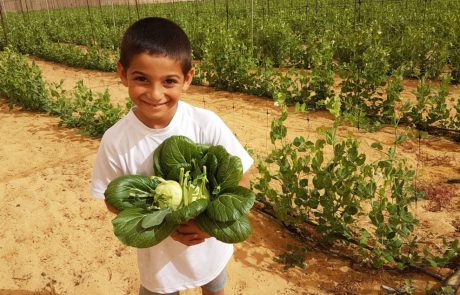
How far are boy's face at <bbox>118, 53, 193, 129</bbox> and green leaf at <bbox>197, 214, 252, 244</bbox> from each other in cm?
45

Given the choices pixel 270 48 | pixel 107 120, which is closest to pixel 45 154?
pixel 107 120

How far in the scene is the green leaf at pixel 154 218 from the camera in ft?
4.16

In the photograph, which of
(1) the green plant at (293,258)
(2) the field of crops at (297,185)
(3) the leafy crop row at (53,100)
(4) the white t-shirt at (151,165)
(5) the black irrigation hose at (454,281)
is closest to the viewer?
(4) the white t-shirt at (151,165)

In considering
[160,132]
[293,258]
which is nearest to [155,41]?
[160,132]

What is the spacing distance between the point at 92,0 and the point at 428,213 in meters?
60.0

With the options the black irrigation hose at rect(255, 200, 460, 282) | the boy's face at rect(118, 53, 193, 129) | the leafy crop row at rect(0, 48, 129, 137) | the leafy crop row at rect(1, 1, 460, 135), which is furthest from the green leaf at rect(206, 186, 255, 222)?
the leafy crop row at rect(0, 48, 129, 137)

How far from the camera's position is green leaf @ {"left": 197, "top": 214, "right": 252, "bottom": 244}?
1313 mm

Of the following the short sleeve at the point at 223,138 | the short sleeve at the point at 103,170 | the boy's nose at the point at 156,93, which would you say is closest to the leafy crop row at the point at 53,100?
the short sleeve at the point at 103,170

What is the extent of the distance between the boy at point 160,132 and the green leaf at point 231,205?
0.50ft

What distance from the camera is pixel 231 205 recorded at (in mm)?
1308

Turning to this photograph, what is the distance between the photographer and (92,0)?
5462 cm

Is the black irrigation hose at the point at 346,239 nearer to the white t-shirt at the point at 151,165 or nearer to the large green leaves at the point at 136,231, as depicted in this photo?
the white t-shirt at the point at 151,165

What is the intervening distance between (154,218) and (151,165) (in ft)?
1.09

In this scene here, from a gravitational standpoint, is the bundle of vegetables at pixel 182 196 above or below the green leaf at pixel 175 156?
below
